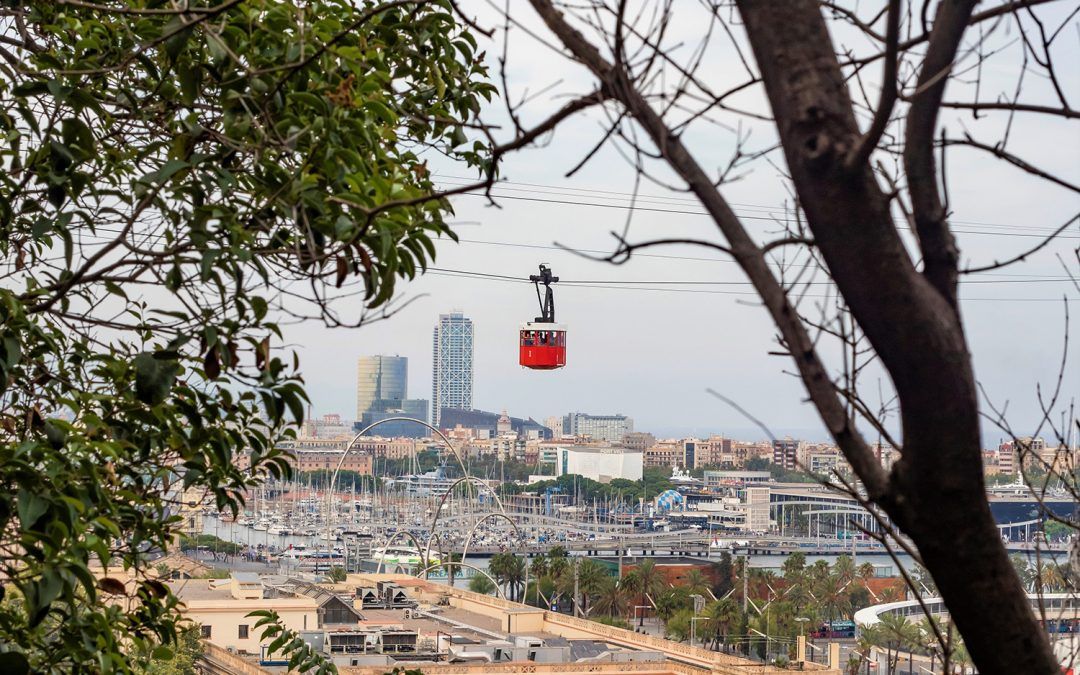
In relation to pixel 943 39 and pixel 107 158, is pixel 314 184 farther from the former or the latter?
pixel 943 39

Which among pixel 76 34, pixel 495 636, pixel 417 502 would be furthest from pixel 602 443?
pixel 76 34

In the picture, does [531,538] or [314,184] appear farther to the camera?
[531,538]

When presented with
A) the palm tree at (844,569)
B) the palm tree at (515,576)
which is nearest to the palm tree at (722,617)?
the palm tree at (844,569)

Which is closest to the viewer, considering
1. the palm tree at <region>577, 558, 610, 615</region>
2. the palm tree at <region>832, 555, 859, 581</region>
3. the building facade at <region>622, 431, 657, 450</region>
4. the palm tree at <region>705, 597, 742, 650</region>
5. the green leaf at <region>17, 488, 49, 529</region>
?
the green leaf at <region>17, 488, 49, 529</region>

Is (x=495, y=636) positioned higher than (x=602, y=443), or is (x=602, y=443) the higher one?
(x=602, y=443)

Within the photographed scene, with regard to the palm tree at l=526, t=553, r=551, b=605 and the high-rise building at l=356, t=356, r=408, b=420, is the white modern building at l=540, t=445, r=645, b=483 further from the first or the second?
the high-rise building at l=356, t=356, r=408, b=420

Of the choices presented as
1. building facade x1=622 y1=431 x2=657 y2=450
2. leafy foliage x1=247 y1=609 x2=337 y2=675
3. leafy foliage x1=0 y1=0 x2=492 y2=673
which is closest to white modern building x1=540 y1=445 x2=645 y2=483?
building facade x1=622 y1=431 x2=657 y2=450
